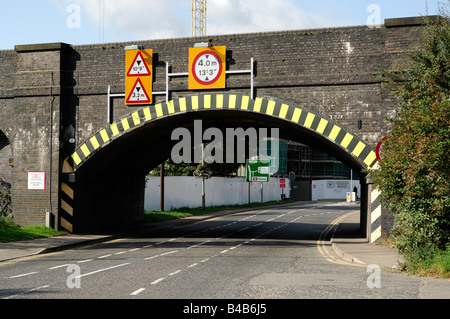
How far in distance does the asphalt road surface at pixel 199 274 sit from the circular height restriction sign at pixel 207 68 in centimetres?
669

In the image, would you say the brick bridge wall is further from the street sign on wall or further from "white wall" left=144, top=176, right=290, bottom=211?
"white wall" left=144, top=176, right=290, bottom=211

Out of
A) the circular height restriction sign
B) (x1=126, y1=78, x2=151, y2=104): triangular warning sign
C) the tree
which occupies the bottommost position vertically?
the tree

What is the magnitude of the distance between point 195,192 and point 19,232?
28.7 metres

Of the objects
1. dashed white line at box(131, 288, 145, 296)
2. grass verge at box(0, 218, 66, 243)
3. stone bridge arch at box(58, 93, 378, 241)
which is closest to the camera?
dashed white line at box(131, 288, 145, 296)

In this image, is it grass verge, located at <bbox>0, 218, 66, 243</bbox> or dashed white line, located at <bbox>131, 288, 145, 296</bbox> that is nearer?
dashed white line, located at <bbox>131, 288, 145, 296</bbox>

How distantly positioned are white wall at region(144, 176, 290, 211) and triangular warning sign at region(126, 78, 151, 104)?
18.7 m

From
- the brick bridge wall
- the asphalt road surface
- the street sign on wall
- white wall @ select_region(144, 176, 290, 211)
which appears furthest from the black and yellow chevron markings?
white wall @ select_region(144, 176, 290, 211)

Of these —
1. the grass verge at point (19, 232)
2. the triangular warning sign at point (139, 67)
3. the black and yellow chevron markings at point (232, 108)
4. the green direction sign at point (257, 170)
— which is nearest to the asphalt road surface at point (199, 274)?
the grass verge at point (19, 232)

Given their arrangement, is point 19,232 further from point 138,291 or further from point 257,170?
point 257,170

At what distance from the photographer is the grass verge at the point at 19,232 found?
21.5 metres

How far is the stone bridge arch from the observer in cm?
2194

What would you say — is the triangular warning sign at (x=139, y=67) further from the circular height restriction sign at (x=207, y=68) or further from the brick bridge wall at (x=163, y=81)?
the circular height restriction sign at (x=207, y=68)

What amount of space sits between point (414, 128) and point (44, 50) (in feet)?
57.4

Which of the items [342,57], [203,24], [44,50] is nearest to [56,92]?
[44,50]
